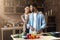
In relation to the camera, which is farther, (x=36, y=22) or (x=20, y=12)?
(x=20, y=12)

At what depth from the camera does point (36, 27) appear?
4.28 m

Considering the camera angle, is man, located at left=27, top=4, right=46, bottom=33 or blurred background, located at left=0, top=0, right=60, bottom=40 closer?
man, located at left=27, top=4, right=46, bottom=33

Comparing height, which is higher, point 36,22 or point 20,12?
point 20,12

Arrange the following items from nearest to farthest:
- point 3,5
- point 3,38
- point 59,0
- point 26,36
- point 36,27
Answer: point 26,36, point 36,27, point 3,38, point 3,5, point 59,0

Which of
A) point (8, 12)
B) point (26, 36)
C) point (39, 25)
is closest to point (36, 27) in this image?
point (39, 25)

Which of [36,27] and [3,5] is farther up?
[3,5]

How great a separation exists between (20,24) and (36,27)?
2023mm

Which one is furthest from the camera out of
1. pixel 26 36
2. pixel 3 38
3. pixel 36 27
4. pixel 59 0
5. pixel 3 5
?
pixel 59 0

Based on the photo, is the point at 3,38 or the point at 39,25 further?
the point at 3,38

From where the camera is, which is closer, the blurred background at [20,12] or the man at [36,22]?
the man at [36,22]

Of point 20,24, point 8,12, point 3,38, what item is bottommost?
point 3,38

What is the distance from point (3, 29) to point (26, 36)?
266 cm

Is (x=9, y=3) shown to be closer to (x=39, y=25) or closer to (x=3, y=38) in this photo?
(x=3, y=38)

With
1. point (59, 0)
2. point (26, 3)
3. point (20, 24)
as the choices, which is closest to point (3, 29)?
point (20, 24)
